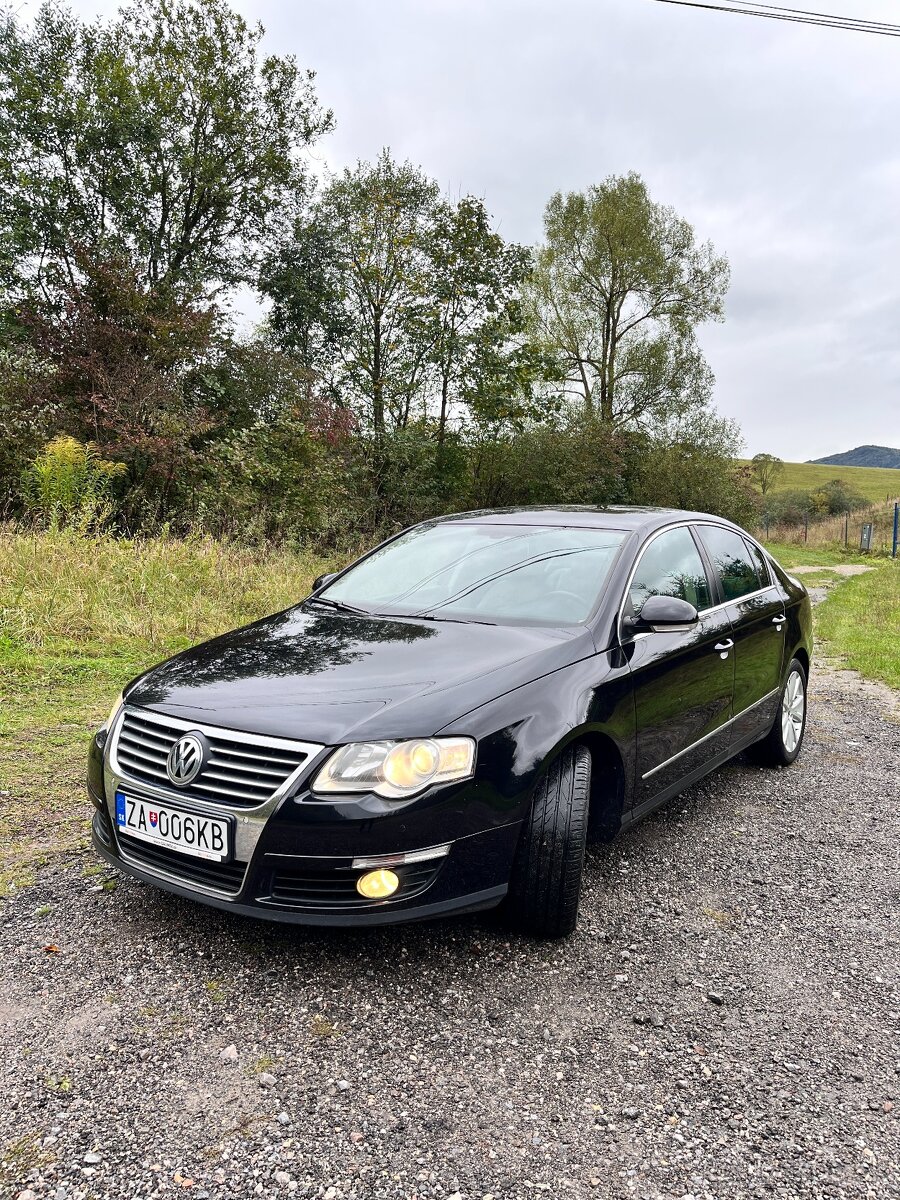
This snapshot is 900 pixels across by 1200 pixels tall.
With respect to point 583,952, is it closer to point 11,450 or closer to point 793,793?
point 793,793

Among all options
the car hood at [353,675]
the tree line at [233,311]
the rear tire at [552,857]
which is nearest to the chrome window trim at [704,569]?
the car hood at [353,675]

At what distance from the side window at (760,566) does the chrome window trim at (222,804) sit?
3284 mm

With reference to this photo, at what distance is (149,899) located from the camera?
2.95 metres

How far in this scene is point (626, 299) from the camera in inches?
1153

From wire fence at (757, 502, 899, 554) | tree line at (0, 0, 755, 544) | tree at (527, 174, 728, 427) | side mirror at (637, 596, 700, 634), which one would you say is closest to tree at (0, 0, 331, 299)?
tree line at (0, 0, 755, 544)

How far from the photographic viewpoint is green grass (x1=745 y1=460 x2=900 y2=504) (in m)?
63.8

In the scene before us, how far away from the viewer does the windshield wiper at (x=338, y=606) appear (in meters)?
3.61

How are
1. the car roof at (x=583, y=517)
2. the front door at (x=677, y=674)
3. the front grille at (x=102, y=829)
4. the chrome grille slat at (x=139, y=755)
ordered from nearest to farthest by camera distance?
the chrome grille slat at (x=139, y=755) → the front grille at (x=102, y=829) → the front door at (x=677, y=674) → the car roof at (x=583, y=517)

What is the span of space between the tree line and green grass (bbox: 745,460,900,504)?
4537cm

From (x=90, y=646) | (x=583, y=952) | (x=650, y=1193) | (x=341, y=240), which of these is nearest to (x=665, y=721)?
(x=583, y=952)

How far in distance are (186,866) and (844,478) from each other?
81.3 metres

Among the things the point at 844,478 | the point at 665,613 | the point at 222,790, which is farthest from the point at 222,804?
the point at 844,478

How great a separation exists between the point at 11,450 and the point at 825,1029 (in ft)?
36.7

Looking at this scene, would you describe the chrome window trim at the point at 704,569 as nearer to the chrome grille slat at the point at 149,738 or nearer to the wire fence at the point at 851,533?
the chrome grille slat at the point at 149,738
